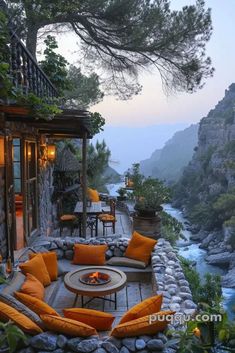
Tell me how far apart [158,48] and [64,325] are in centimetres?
805

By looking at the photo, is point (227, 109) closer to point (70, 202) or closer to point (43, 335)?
point (70, 202)

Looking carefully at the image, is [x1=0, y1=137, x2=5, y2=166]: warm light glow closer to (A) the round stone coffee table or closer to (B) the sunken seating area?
(B) the sunken seating area

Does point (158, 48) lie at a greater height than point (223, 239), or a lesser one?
greater

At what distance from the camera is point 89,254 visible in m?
5.68

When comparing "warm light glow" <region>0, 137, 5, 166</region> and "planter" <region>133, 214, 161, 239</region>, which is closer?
"warm light glow" <region>0, 137, 5, 166</region>

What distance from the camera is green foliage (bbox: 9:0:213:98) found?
8.67 meters

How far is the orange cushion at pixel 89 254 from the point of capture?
18.6ft

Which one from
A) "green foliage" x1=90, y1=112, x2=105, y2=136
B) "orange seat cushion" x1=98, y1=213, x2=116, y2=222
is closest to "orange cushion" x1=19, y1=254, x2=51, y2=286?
"orange seat cushion" x1=98, y1=213, x2=116, y2=222

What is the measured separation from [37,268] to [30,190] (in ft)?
7.88

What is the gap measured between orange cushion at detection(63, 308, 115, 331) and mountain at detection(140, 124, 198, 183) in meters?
67.6

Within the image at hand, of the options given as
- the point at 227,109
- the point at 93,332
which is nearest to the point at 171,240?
the point at 93,332

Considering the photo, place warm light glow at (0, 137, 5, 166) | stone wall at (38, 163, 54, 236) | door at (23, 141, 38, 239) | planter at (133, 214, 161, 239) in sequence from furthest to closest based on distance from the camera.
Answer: stone wall at (38, 163, 54, 236)
planter at (133, 214, 161, 239)
door at (23, 141, 38, 239)
warm light glow at (0, 137, 5, 166)

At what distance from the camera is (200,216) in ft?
136

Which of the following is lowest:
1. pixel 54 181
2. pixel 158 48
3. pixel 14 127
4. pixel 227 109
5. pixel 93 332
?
pixel 93 332
